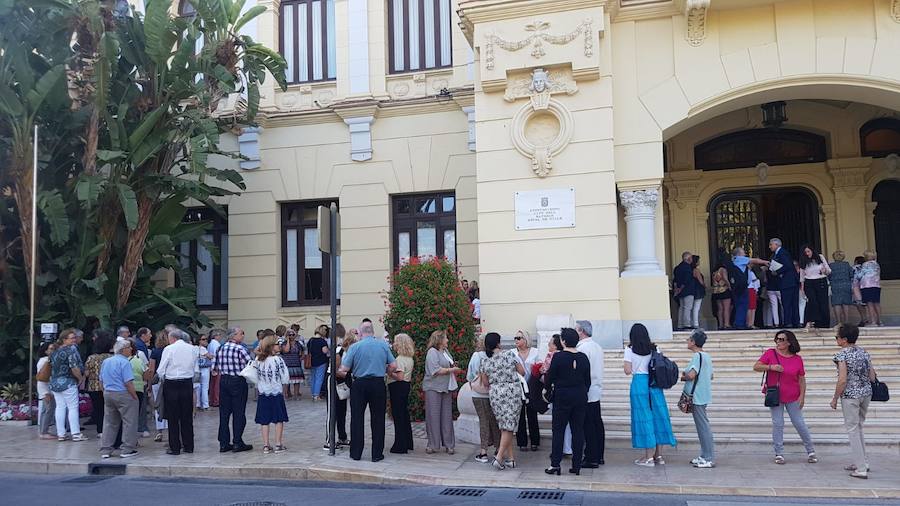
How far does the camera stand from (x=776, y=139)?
1692cm

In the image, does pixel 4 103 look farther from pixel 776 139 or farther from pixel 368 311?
pixel 776 139

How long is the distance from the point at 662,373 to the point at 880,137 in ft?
36.6

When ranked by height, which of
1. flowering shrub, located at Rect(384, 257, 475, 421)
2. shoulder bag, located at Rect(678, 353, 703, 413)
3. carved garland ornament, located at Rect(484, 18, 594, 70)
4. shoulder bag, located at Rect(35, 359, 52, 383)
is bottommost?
shoulder bag, located at Rect(678, 353, 703, 413)

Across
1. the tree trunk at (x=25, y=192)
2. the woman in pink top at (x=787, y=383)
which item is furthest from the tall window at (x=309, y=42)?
the woman in pink top at (x=787, y=383)

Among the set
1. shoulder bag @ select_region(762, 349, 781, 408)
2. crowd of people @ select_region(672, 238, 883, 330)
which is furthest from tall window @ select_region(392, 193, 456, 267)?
shoulder bag @ select_region(762, 349, 781, 408)

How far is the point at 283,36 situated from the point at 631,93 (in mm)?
9311

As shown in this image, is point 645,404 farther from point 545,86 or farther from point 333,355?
point 545,86

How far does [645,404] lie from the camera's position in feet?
28.6

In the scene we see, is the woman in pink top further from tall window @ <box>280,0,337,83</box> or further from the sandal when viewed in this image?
tall window @ <box>280,0,337,83</box>

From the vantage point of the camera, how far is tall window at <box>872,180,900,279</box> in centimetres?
1612

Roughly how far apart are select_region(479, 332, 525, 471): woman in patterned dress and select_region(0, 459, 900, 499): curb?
614 millimetres

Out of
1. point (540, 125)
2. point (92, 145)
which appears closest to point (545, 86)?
point (540, 125)

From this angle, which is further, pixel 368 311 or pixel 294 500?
pixel 368 311

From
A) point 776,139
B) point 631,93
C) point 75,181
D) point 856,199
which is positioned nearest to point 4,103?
point 75,181
